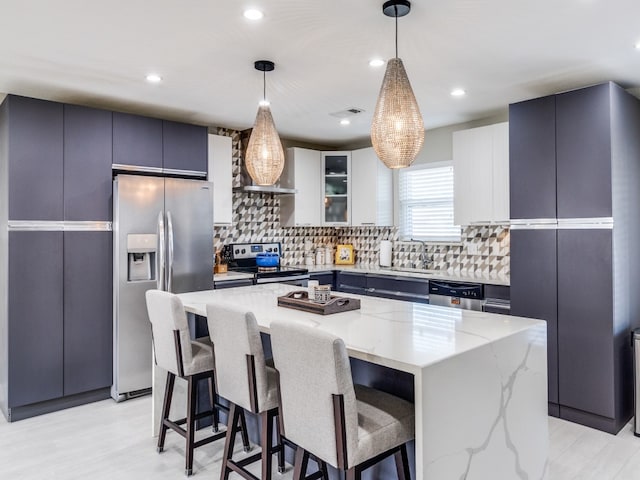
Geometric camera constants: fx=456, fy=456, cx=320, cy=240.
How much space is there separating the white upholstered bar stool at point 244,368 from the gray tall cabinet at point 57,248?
1970mm

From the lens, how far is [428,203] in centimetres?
516

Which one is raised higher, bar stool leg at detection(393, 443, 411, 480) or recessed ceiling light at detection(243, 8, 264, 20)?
recessed ceiling light at detection(243, 8, 264, 20)

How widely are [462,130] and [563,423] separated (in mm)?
2763

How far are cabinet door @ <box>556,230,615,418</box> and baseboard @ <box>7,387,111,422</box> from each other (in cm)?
365

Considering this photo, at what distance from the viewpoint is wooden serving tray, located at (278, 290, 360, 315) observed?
2.44 meters

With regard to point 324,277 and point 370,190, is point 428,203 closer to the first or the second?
point 370,190

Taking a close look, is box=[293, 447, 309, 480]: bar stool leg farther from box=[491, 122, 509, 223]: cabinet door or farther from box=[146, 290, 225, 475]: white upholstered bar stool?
box=[491, 122, 509, 223]: cabinet door

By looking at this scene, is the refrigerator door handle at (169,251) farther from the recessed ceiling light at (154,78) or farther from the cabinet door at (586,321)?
the cabinet door at (586,321)

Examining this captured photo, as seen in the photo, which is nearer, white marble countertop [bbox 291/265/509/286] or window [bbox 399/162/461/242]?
white marble countertop [bbox 291/265/509/286]

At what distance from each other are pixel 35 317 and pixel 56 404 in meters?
0.72

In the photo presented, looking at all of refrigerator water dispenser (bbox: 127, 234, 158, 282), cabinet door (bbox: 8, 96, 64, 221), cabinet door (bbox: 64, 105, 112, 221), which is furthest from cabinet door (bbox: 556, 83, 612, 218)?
cabinet door (bbox: 8, 96, 64, 221)

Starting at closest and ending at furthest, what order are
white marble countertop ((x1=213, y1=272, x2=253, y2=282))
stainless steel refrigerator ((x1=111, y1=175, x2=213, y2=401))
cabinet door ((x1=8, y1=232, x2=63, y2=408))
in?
cabinet door ((x1=8, y1=232, x2=63, y2=408)), stainless steel refrigerator ((x1=111, y1=175, x2=213, y2=401)), white marble countertop ((x1=213, y1=272, x2=253, y2=282))

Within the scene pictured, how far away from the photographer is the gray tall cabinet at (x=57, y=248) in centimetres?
339

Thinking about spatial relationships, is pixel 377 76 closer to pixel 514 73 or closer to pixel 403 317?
pixel 514 73
